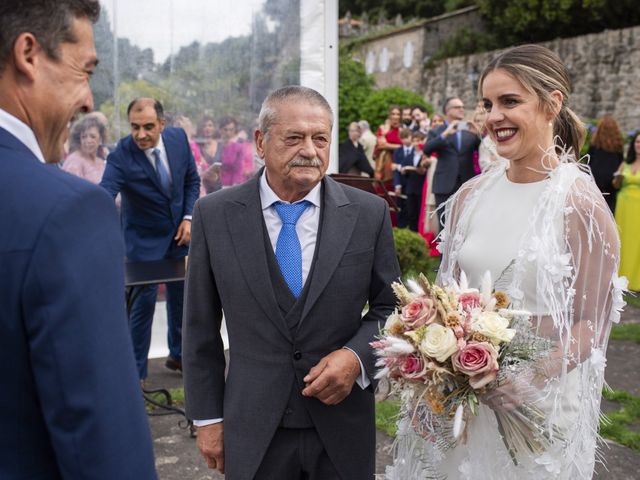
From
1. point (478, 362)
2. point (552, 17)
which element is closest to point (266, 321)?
point (478, 362)

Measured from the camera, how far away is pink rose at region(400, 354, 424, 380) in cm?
217

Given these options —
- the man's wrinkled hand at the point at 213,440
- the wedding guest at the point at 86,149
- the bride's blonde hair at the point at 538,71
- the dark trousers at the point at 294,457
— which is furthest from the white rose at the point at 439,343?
the wedding guest at the point at 86,149

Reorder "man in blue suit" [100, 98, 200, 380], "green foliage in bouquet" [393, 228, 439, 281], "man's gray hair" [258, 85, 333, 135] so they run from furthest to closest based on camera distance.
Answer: "green foliage in bouquet" [393, 228, 439, 281]
"man in blue suit" [100, 98, 200, 380]
"man's gray hair" [258, 85, 333, 135]

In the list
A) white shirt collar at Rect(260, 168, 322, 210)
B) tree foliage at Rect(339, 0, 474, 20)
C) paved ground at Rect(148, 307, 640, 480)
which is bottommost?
paved ground at Rect(148, 307, 640, 480)

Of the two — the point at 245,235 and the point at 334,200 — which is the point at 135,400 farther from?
the point at 334,200

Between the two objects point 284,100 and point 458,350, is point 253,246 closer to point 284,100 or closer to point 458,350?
point 284,100

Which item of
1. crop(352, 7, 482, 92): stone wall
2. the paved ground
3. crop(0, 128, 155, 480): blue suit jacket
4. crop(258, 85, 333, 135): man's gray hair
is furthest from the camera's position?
crop(352, 7, 482, 92): stone wall

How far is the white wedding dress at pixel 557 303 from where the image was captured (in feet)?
7.90

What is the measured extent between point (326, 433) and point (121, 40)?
4820 millimetres

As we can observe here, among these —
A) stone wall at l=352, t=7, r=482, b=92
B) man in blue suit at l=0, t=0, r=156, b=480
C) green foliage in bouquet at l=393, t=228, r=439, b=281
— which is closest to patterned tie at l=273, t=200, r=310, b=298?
man in blue suit at l=0, t=0, r=156, b=480

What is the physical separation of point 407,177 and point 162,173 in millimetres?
7830

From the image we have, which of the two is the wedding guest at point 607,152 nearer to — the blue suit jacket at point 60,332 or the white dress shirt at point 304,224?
the white dress shirt at point 304,224

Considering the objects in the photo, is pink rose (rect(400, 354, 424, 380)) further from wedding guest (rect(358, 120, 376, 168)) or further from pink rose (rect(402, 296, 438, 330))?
wedding guest (rect(358, 120, 376, 168))

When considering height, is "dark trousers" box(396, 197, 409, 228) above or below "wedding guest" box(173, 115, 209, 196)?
below
